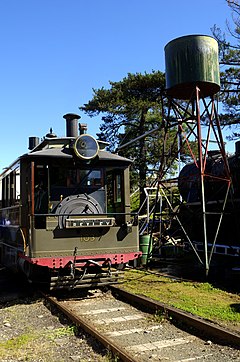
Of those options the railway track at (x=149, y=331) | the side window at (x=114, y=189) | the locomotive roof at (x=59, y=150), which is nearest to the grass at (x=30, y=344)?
the railway track at (x=149, y=331)

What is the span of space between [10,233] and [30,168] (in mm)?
2462

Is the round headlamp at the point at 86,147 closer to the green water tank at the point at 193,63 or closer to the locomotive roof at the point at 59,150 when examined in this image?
the locomotive roof at the point at 59,150

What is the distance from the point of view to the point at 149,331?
18.3 ft

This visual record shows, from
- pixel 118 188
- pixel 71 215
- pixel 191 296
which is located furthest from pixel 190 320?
pixel 118 188

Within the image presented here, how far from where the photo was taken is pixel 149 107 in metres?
22.7

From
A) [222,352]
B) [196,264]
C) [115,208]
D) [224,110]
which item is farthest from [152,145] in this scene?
[222,352]

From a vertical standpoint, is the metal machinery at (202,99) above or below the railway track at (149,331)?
above

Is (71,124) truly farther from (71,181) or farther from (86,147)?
(71,181)

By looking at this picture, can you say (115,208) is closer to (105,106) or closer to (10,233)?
(10,233)

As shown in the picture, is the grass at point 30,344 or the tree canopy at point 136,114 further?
the tree canopy at point 136,114

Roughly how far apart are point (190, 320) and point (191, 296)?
6.47 ft

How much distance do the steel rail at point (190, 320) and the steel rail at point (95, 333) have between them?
1.27 metres

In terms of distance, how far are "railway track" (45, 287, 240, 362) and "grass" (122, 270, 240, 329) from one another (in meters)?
0.51

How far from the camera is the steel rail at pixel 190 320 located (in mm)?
4961
